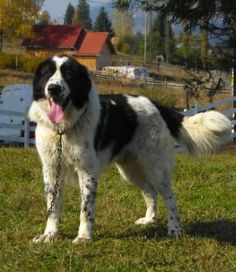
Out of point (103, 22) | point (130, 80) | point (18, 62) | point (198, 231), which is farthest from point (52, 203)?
point (103, 22)

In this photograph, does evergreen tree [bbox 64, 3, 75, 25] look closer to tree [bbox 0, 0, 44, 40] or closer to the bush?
tree [bbox 0, 0, 44, 40]

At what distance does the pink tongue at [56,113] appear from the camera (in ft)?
19.1

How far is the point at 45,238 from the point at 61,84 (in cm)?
152

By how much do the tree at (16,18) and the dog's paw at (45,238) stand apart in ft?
192

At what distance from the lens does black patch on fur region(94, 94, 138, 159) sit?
6.34m

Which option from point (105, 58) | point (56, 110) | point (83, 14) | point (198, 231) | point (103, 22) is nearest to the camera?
point (56, 110)

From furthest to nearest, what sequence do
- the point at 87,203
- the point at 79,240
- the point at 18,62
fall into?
the point at 18,62 < the point at 87,203 < the point at 79,240

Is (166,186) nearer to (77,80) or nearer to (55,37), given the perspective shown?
(77,80)

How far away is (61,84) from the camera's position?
5699 millimetres

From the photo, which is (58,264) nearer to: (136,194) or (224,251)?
(224,251)

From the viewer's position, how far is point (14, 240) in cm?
621

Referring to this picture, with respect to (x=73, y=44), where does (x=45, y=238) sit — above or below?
below

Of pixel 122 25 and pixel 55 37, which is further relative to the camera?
pixel 122 25

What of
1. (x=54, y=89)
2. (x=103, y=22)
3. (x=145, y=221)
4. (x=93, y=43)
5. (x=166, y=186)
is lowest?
(x=145, y=221)
